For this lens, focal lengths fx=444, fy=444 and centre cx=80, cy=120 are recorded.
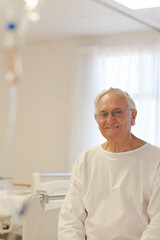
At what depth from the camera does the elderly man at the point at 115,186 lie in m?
2.44

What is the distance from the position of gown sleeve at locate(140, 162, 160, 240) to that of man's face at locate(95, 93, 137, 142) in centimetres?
35

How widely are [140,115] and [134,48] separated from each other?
0.93m

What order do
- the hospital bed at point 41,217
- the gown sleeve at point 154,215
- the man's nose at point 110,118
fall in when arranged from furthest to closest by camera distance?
the hospital bed at point 41,217
the man's nose at point 110,118
the gown sleeve at point 154,215

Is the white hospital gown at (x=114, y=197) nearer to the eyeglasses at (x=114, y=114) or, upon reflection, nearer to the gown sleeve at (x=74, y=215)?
the gown sleeve at (x=74, y=215)

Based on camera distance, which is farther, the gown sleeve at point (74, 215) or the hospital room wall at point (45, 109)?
the hospital room wall at point (45, 109)

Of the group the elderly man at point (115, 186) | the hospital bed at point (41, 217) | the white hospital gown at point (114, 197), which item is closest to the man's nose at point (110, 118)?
the elderly man at point (115, 186)

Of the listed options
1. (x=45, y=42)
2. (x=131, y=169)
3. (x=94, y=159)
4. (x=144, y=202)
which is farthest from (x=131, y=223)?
(x=45, y=42)

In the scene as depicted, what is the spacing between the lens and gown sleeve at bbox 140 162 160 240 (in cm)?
238

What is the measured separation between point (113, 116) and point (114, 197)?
461 millimetres

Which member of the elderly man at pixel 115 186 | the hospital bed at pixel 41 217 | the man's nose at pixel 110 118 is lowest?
the hospital bed at pixel 41 217

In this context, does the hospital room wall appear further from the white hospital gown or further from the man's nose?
the man's nose

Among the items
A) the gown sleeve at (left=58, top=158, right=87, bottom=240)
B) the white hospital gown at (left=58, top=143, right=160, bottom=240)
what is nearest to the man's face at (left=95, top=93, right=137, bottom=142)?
the white hospital gown at (left=58, top=143, right=160, bottom=240)

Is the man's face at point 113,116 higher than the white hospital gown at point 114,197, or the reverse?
the man's face at point 113,116

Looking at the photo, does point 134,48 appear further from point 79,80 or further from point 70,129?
point 70,129
